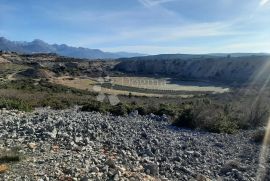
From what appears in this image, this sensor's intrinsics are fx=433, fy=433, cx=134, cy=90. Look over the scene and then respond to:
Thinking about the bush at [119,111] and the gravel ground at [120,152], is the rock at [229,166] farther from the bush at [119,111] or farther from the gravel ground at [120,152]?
the bush at [119,111]

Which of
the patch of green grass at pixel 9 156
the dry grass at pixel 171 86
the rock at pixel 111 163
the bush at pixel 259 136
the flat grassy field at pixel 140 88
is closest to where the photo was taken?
the patch of green grass at pixel 9 156

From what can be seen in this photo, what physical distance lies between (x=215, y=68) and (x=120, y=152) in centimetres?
10956

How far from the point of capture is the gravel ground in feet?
34.9

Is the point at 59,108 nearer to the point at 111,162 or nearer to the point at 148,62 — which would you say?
the point at 111,162

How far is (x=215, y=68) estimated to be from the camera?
120562 millimetres

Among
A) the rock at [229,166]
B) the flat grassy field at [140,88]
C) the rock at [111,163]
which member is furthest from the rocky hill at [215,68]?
the rock at [111,163]

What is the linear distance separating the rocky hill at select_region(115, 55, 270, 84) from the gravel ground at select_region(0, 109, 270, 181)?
7390cm

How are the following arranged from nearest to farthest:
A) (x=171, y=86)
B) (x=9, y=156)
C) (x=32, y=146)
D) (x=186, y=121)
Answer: (x=9, y=156) < (x=32, y=146) < (x=186, y=121) < (x=171, y=86)

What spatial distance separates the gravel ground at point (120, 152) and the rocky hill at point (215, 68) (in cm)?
7390

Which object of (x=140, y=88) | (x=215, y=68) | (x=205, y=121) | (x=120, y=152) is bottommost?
(x=140, y=88)

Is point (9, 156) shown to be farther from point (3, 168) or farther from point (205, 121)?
point (205, 121)

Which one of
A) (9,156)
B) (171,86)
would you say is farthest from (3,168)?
(171,86)

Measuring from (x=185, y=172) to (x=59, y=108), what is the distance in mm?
18546

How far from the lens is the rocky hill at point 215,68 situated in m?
104
